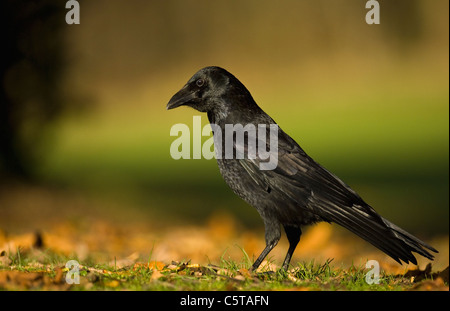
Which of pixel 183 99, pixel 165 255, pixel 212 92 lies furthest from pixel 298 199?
pixel 165 255

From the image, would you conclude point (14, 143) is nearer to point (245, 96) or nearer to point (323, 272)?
point (245, 96)

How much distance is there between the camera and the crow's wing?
461 centimetres

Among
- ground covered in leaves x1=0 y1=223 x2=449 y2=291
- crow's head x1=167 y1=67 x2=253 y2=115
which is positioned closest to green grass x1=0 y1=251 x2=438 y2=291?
ground covered in leaves x1=0 y1=223 x2=449 y2=291

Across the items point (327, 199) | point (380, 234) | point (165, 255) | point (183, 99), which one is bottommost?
point (165, 255)

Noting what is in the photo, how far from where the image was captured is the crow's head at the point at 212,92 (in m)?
5.23

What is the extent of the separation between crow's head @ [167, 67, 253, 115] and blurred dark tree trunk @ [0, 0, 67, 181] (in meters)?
4.62

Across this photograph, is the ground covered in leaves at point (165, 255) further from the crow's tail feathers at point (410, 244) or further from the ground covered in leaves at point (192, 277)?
the crow's tail feathers at point (410, 244)

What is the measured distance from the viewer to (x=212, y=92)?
17.2 ft

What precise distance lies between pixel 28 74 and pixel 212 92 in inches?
194

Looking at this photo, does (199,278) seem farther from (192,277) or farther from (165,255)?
(165,255)

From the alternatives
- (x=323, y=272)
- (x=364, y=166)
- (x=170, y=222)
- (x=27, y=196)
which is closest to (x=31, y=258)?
(x=323, y=272)

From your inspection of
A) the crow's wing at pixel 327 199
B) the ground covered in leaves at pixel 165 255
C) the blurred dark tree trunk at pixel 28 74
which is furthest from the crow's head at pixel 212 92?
the blurred dark tree trunk at pixel 28 74

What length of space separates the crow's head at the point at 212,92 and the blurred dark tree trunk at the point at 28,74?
4.62 m

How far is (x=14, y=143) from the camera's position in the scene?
937 centimetres
